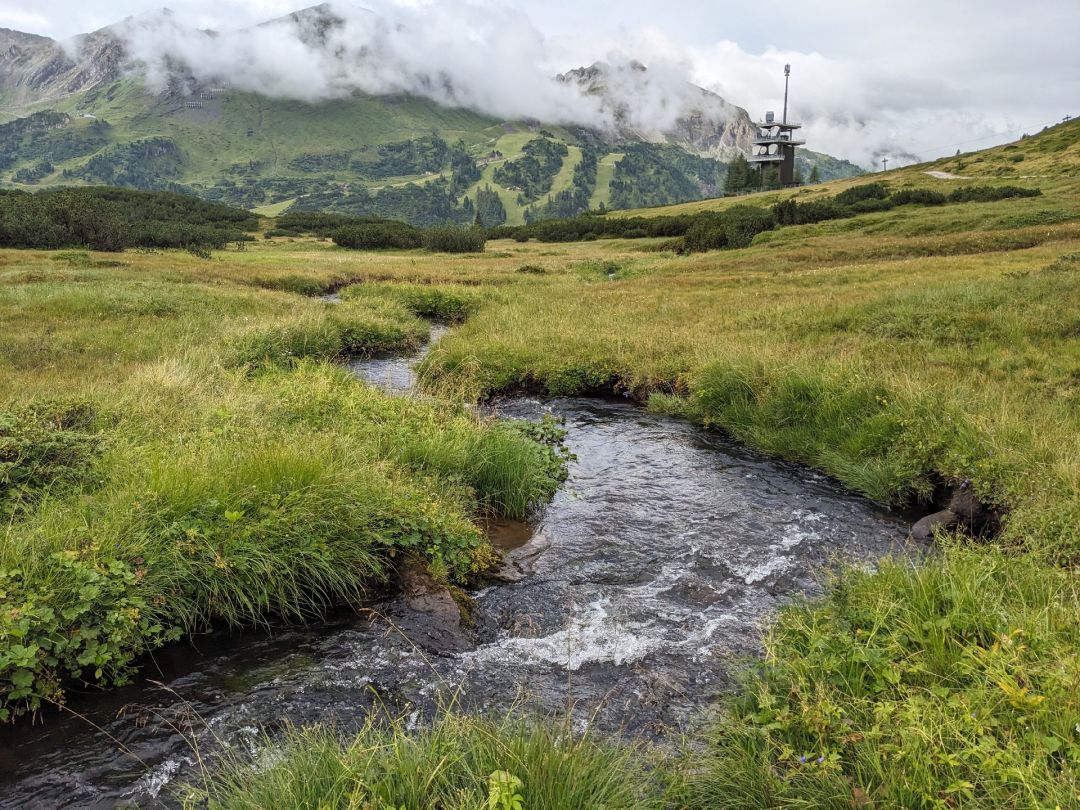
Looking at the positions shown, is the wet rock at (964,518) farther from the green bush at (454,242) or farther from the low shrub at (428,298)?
the green bush at (454,242)

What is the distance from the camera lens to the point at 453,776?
3939 millimetres

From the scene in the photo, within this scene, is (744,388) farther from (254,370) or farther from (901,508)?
(254,370)

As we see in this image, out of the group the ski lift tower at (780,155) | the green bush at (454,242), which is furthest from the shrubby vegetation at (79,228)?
the ski lift tower at (780,155)

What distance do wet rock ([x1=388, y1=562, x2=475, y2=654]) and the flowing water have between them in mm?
32

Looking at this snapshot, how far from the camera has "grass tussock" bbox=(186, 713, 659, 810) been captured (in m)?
Result: 3.74

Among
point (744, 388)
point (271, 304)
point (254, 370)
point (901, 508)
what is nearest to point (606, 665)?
point (901, 508)

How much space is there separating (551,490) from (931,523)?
18.7ft

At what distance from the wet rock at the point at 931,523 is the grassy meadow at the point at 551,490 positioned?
0.51m

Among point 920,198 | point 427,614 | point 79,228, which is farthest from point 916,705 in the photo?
point 920,198

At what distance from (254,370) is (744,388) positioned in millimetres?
12540

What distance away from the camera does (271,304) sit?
97.5 ft

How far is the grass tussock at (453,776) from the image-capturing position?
12.3 ft

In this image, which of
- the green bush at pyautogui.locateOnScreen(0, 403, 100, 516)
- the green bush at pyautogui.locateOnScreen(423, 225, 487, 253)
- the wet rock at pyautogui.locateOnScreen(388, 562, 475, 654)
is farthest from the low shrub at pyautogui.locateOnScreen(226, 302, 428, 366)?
the green bush at pyautogui.locateOnScreen(423, 225, 487, 253)

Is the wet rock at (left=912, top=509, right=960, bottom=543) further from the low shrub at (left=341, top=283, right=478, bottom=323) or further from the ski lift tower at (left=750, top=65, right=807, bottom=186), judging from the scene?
the ski lift tower at (left=750, top=65, right=807, bottom=186)
